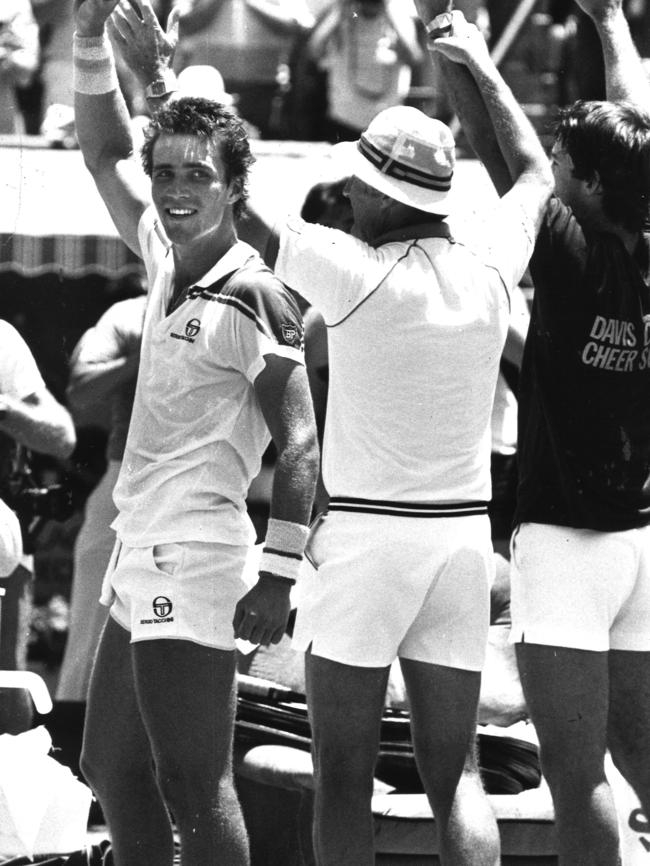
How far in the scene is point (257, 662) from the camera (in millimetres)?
4820

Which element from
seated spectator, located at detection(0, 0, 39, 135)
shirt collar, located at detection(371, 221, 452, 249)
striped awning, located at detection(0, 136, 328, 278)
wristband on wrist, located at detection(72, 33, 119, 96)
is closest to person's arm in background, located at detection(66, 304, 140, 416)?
seated spectator, located at detection(0, 0, 39, 135)

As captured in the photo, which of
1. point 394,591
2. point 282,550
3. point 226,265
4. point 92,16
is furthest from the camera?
point 92,16

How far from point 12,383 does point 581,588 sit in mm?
1887

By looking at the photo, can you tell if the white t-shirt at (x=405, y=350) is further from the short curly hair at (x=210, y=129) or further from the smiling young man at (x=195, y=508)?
the short curly hair at (x=210, y=129)

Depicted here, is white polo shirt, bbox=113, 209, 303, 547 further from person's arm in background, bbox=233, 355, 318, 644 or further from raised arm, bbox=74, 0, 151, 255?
raised arm, bbox=74, 0, 151, 255

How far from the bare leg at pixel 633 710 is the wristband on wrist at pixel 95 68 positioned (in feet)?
6.01

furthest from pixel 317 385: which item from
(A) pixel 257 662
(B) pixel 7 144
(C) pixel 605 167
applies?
(C) pixel 605 167

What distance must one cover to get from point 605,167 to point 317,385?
1573mm

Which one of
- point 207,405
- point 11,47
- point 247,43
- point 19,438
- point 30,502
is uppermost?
point 11,47

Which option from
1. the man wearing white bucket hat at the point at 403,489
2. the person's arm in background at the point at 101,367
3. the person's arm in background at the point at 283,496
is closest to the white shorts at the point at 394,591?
the man wearing white bucket hat at the point at 403,489

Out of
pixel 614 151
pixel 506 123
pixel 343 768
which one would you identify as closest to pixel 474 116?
pixel 506 123

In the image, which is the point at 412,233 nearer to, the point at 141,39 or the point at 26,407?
the point at 141,39

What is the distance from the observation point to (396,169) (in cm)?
342

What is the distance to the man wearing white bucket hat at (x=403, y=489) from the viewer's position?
338 cm
